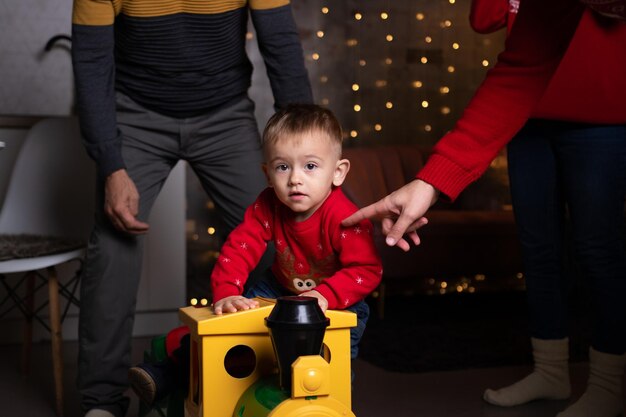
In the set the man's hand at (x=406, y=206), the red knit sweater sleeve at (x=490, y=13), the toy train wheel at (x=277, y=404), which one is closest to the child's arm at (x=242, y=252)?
the toy train wheel at (x=277, y=404)

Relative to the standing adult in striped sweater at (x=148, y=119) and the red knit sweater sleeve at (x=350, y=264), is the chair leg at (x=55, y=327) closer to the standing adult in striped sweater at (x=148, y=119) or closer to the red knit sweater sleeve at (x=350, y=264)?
the standing adult in striped sweater at (x=148, y=119)

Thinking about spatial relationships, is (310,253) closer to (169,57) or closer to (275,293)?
(275,293)

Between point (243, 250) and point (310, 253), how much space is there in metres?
0.13

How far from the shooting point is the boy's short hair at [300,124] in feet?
4.82

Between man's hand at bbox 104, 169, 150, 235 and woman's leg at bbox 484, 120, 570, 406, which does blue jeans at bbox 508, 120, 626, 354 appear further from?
man's hand at bbox 104, 169, 150, 235

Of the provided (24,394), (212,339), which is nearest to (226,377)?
(212,339)

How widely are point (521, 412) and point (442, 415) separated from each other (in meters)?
0.20

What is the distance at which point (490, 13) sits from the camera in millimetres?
2174

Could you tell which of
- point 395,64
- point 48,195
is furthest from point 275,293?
point 395,64

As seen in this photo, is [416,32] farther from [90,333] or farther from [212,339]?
[212,339]

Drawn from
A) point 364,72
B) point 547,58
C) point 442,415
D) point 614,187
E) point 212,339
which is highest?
point 364,72

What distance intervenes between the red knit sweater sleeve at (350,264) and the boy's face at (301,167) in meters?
0.06

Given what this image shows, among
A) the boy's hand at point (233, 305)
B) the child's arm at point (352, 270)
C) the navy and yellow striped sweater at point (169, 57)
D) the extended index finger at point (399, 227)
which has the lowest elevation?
the boy's hand at point (233, 305)

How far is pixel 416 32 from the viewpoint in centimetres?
473
